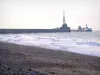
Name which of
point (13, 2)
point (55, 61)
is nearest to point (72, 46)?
point (55, 61)

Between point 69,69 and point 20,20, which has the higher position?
point 20,20

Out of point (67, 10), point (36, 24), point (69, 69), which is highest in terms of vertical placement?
point (67, 10)

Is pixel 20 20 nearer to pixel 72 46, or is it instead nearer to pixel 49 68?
pixel 49 68

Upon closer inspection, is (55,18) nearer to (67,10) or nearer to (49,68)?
(67,10)

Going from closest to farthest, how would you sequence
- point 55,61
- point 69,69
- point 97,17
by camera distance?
point 69,69
point 97,17
point 55,61

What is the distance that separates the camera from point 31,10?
2.76 meters

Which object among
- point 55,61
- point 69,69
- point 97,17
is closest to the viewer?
point 69,69

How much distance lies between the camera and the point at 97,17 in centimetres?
267

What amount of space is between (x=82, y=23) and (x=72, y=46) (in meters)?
1.53

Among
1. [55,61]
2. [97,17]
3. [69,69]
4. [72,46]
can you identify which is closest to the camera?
[69,69]

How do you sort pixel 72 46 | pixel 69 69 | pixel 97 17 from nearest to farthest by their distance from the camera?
pixel 69 69 → pixel 97 17 → pixel 72 46

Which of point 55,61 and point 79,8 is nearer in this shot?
point 79,8

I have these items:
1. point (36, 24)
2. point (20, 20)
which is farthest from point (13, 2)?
point (36, 24)

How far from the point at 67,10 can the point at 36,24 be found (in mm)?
499
